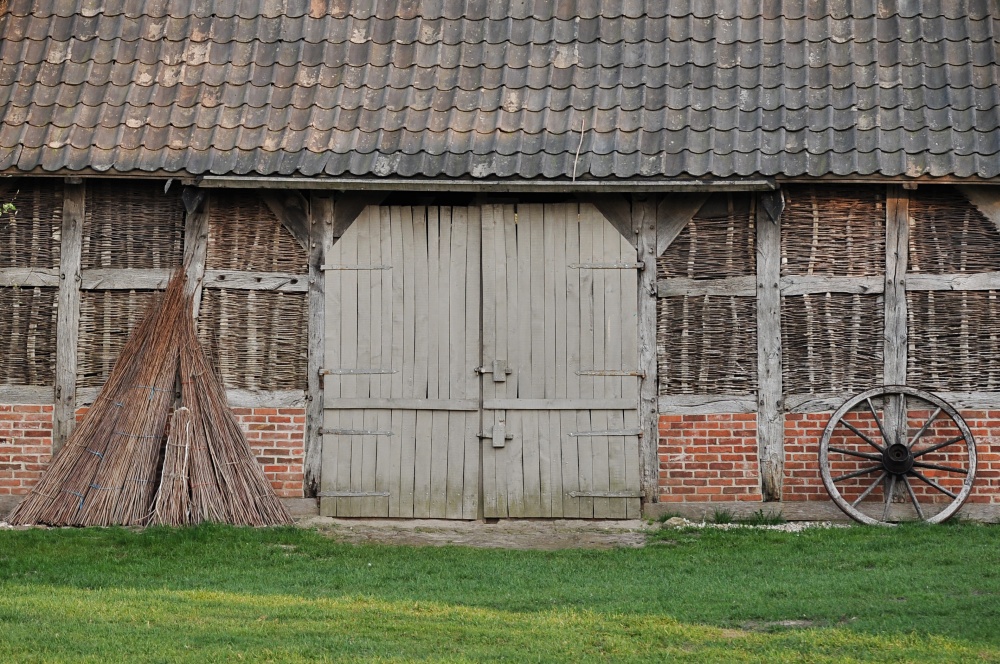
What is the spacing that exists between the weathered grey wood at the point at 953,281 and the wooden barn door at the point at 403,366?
10.9 ft

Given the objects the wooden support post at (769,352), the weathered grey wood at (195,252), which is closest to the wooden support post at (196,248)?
the weathered grey wood at (195,252)

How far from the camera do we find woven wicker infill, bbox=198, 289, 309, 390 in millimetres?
10438

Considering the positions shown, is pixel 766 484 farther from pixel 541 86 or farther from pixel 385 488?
pixel 541 86

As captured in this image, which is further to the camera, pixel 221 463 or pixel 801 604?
pixel 221 463

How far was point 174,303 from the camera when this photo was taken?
1027 cm

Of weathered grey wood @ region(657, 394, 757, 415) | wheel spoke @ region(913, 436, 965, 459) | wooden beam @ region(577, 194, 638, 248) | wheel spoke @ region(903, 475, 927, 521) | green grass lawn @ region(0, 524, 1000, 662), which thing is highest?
wooden beam @ region(577, 194, 638, 248)

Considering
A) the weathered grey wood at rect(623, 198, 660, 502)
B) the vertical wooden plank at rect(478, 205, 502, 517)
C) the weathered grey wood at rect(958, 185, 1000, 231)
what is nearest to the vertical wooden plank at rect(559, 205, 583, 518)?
the weathered grey wood at rect(623, 198, 660, 502)

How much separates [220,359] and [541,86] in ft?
11.0

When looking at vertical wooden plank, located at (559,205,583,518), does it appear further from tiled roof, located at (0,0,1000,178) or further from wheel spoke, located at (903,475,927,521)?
wheel spoke, located at (903,475,927,521)

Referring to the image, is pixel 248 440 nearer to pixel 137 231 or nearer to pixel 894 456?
pixel 137 231

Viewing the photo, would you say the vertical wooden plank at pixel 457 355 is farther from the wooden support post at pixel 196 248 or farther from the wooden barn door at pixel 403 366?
the wooden support post at pixel 196 248

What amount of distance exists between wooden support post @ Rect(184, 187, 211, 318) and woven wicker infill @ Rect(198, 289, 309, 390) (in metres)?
0.08

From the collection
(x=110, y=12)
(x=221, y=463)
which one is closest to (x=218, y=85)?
(x=110, y=12)

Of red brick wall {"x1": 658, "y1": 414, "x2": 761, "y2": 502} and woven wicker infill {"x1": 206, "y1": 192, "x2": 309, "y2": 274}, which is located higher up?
woven wicker infill {"x1": 206, "y1": 192, "x2": 309, "y2": 274}
